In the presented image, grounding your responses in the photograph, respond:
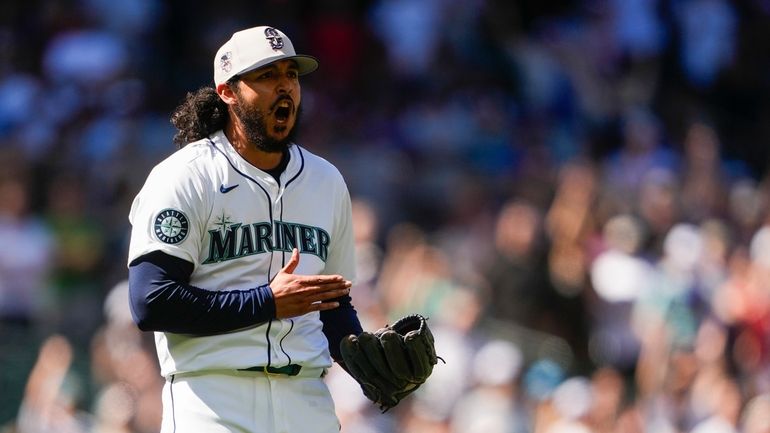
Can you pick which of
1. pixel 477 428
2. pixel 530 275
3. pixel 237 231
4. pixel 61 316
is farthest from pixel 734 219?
pixel 237 231

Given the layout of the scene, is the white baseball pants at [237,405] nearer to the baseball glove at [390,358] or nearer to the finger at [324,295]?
the baseball glove at [390,358]

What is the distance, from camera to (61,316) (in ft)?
32.9

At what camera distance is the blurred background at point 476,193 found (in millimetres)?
9516

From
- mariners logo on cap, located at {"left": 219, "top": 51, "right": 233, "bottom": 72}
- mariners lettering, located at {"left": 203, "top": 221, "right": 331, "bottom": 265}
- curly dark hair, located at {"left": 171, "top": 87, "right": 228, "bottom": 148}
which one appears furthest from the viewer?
curly dark hair, located at {"left": 171, "top": 87, "right": 228, "bottom": 148}

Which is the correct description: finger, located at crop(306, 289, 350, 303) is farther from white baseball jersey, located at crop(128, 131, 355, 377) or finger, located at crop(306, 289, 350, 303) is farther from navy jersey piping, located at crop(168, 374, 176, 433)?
navy jersey piping, located at crop(168, 374, 176, 433)

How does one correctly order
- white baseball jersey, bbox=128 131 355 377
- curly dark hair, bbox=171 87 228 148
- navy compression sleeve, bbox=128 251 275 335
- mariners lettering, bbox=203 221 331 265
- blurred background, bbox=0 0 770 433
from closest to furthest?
navy compression sleeve, bbox=128 251 275 335
white baseball jersey, bbox=128 131 355 377
mariners lettering, bbox=203 221 331 265
curly dark hair, bbox=171 87 228 148
blurred background, bbox=0 0 770 433

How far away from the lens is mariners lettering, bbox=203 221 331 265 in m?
4.80

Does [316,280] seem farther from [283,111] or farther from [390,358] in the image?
→ [283,111]

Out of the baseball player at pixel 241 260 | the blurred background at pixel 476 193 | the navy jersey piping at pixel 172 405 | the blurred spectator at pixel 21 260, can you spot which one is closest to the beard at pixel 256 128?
the baseball player at pixel 241 260

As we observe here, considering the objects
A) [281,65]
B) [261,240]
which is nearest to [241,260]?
[261,240]

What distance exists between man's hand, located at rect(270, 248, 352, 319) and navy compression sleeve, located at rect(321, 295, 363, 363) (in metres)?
0.44

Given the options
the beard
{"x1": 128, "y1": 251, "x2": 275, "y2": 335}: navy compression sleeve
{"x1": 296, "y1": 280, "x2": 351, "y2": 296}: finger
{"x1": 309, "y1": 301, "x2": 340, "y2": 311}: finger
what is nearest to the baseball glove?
{"x1": 309, "y1": 301, "x2": 340, "y2": 311}: finger

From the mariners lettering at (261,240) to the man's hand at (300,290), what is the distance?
7.8 inches

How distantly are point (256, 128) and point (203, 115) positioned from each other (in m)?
0.26
